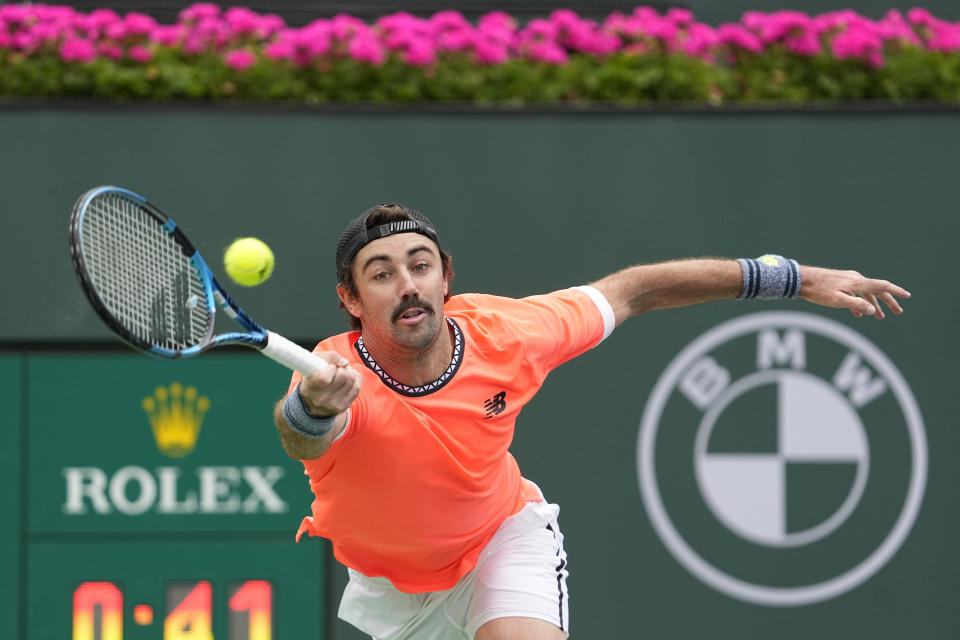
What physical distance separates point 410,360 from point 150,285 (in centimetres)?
75

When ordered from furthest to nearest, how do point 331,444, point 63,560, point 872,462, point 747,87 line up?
point 747,87 < point 872,462 < point 63,560 < point 331,444

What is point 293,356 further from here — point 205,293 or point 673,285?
point 673,285

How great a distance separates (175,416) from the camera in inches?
203

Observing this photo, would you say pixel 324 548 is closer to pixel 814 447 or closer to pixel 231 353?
pixel 231 353

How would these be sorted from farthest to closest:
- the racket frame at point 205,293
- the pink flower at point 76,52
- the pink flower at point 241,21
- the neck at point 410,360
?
the pink flower at point 241,21 → the pink flower at point 76,52 → the neck at point 410,360 → the racket frame at point 205,293

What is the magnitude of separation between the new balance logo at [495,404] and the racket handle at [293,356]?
0.74 meters

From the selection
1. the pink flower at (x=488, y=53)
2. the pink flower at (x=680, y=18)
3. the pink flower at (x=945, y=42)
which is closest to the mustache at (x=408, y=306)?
the pink flower at (x=488, y=53)

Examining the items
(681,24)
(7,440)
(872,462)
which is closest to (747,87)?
(681,24)

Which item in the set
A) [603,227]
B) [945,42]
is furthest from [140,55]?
[945,42]

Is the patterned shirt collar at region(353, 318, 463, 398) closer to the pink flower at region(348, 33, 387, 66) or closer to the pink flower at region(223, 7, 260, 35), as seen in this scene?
the pink flower at region(348, 33, 387, 66)

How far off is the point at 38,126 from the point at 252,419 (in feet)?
4.58

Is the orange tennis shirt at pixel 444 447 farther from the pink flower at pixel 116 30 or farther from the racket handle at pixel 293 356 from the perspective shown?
the pink flower at pixel 116 30

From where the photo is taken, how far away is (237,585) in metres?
5.14

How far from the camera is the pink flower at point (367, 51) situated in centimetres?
559
